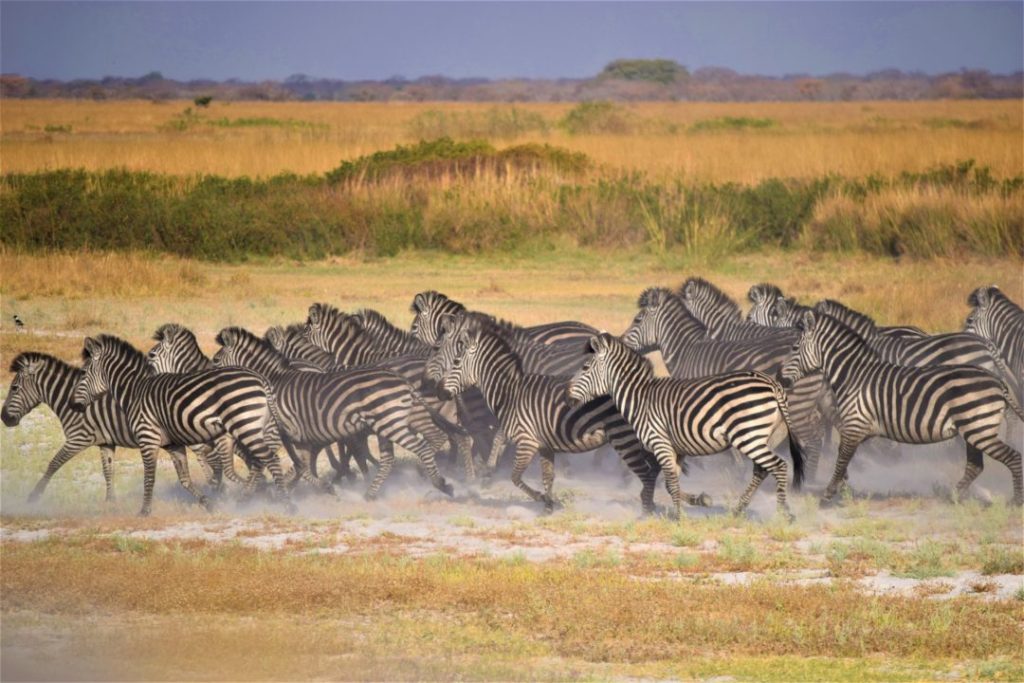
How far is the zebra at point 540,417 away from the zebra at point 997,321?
4.44 m

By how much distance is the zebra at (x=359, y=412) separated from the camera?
10883 mm

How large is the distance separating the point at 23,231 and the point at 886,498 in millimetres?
18496

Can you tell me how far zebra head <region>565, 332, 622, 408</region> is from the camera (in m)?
10.6

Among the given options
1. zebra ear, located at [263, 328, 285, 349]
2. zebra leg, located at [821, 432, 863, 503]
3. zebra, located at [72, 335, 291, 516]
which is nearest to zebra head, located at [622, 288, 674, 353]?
zebra leg, located at [821, 432, 863, 503]

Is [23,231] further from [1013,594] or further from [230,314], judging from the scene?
[1013,594]

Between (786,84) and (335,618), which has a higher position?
(786,84)

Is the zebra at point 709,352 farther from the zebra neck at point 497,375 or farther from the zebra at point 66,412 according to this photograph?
the zebra at point 66,412

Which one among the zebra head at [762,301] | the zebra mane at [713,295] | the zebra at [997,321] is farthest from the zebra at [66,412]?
the zebra at [997,321]

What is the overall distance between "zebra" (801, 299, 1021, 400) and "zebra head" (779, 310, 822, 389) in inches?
16.8

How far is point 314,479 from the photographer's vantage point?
1166cm

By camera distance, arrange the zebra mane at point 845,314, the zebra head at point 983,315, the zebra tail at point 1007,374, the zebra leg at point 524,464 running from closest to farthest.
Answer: the zebra leg at point 524,464
the zebra tail at point 1007,374
the zebra mane at point 845,314
the zebra head at point 983,315

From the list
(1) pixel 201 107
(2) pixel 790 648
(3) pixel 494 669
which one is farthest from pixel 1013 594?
(1) pixel 201 107

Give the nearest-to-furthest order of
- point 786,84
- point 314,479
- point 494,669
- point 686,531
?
point 494,669 < point 686,531 < point 314,479 < point 786,84

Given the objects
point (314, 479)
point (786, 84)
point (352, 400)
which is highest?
point (786, 84)
